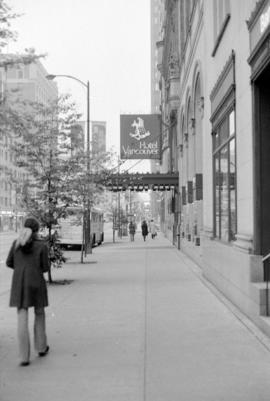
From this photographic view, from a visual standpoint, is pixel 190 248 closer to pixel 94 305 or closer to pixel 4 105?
pixel 94 305

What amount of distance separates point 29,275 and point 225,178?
6.99m

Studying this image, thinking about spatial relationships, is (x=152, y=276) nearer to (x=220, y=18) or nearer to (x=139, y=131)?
(x=220, y=18)

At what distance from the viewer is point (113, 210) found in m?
56.8

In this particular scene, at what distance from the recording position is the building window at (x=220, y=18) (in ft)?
40.7

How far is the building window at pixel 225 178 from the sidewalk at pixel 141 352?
161 cm

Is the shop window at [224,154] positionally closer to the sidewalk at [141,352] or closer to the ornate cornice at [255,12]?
the sidewalk at [141,352]

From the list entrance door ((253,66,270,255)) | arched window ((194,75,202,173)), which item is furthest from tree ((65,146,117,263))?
entrance door ((253,66,270,255))

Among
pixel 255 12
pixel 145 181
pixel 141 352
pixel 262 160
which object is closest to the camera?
pixel 141 352

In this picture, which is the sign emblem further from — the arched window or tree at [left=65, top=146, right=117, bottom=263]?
tree at [left=65, top=146, right=117, bottom=263]

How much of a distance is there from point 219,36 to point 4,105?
772 centimetres

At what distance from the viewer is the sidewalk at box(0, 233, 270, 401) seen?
5.64 m

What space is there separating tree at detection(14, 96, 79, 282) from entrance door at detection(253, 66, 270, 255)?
6.92m

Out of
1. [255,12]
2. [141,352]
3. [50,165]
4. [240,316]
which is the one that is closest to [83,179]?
[50,165]

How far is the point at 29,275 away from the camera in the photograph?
682cm
